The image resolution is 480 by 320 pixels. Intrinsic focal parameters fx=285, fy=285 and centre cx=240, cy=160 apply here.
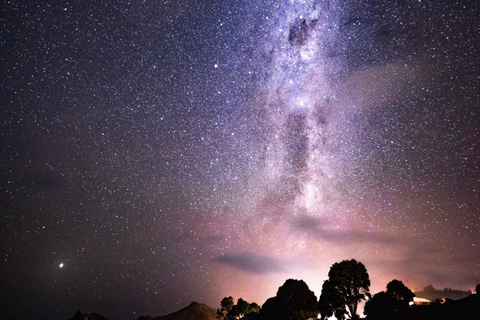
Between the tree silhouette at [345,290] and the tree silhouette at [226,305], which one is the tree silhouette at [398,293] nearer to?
the tree silhouette at [345,290]

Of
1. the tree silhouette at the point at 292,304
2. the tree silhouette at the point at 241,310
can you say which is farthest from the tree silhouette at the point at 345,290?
the tree silhouette at the point at 241,310

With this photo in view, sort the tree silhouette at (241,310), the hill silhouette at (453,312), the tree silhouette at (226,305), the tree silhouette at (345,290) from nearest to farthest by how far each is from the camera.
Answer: the hill silhouette at (453,312), the tree silhouette at (345,290), the tree silhouette at (241,310), the tree silhouette at (226,305)

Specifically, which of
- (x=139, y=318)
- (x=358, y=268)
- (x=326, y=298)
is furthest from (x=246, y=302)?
(x=139, y=318)

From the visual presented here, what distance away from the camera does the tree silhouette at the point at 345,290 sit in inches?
1770

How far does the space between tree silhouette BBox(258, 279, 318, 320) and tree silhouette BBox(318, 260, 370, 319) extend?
3864mm

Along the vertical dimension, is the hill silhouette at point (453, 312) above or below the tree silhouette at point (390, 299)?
below

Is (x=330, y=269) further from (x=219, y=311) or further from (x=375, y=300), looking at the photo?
(x=219, y=311)

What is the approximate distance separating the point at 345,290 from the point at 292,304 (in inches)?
403

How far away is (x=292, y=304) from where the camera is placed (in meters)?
50.4

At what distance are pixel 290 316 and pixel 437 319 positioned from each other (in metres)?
29.0

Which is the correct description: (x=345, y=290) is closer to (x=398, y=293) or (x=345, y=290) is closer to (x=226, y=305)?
(x=398, y=293)

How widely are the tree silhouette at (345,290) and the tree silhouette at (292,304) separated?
152 inches

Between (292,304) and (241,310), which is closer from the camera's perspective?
(292,304)

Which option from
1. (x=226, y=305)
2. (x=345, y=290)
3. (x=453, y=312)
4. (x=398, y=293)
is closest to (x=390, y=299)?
(x=398, y=293)
